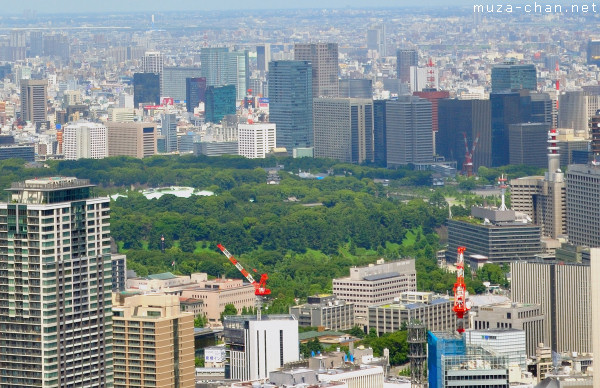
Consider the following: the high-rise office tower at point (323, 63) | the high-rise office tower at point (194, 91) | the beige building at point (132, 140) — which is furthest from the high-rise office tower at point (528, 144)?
the high-rise office tower at point (194, 91)

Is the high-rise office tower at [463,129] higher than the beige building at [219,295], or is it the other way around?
the high-rise office tower at [463,129]

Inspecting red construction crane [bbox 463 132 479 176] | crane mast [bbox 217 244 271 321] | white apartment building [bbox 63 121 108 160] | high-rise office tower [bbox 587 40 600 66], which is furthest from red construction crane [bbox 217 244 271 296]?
high-rise office tower [bbox 587 40 600 66]

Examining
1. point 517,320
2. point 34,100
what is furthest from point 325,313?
point 34,100

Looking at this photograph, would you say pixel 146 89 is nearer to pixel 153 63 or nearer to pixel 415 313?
pixel 153 63

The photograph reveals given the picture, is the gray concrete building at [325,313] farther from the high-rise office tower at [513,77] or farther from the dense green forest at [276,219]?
the high-rise office tower at [513,77]

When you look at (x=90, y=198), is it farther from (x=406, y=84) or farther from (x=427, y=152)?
(x=406, y=84)

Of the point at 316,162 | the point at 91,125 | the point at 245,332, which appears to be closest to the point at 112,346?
the point at 245,332

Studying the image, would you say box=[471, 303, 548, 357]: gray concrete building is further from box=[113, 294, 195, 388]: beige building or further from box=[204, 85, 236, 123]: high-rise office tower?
box=[204, 85, 236, 123]: high-rise office tower
